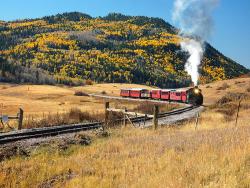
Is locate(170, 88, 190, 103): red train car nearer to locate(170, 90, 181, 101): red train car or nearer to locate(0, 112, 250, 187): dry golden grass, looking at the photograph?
locate(170, 90, 181, 101): red train car

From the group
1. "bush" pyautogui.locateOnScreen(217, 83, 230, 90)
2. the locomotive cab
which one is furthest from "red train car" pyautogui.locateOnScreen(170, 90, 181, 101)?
"bush" pyautogui.locateOnScreen(217, 83, 230, 90)

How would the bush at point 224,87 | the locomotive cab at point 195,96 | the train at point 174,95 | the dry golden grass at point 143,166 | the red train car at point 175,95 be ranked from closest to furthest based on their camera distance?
the dry golden grass at point 143,166 → the locomotive cab at point 195,96 → the train at point 174,95 → the red train car at point 175,95 → the bush at point 224,87

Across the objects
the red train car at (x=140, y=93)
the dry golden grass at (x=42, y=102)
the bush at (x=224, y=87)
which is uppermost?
the bush at (x=224, y=87)

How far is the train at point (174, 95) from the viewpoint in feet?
231

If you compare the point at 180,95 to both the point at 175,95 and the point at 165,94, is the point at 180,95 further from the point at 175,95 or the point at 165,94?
the point at 165,94

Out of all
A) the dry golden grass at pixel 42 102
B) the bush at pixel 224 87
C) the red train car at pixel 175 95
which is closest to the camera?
the dry golden grass at pixel 42 102

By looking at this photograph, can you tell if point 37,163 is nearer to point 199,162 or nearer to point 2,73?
point 199,162

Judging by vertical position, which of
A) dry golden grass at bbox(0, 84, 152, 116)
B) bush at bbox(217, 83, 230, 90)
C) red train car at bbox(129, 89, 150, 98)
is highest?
bush at bbox(217, 83, 230, 90)

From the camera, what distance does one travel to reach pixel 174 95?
260ft

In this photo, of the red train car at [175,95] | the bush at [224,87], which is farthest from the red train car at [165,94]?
the bush at [224,87]

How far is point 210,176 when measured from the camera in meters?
9.96

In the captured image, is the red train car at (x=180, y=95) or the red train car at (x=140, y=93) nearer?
the red train car at (x=180, y=95)

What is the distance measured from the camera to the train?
231 feet

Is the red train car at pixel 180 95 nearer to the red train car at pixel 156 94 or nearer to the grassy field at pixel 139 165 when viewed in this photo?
the red train car at pixel 156 94
